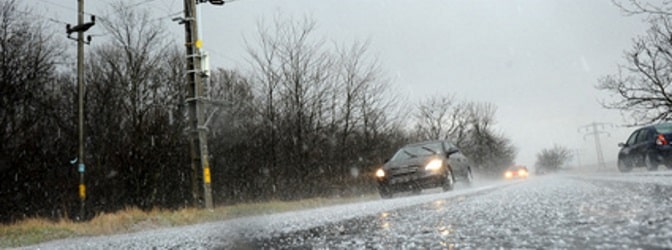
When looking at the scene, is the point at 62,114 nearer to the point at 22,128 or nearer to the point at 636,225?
the point at 22,128

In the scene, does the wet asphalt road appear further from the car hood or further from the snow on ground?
the car hood

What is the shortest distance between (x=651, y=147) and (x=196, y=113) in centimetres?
1286

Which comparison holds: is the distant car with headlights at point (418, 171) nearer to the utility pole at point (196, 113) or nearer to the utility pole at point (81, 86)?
the utility pole at point (196, 113)

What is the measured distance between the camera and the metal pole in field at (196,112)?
12.5m

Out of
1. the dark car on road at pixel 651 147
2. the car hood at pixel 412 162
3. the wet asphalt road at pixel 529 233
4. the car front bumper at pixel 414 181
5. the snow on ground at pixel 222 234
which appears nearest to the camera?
the wet asphalt road at pixel 529 233

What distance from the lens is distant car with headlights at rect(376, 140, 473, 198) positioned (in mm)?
11852

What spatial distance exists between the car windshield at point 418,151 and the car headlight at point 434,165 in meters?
0.52

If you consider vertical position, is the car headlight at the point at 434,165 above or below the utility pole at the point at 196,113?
below

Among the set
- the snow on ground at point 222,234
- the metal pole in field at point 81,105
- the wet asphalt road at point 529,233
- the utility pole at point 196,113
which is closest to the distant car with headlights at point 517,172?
the utility pole at point 196,113

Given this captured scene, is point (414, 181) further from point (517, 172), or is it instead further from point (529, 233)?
point (517, 172)

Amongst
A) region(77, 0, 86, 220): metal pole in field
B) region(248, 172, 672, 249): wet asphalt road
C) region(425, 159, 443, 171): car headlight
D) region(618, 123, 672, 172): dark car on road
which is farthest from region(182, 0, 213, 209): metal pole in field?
region(618, 123, 672, 172): dark car on road

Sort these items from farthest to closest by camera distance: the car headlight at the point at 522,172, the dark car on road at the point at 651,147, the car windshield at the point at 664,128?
the car headlight at the point at 522,172
the car windshield at the point at 664,128
the dark car on road at the point at 651,147

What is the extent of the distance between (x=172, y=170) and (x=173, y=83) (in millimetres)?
12260

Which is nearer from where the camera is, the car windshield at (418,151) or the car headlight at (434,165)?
the car headlight at (434,165)
